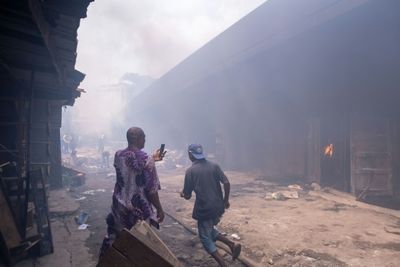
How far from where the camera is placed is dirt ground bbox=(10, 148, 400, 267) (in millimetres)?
4996

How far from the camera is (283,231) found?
6.31m

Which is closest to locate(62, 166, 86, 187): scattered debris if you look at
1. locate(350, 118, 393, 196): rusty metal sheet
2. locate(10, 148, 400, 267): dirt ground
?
locate(10, 148, 400, 267): dirt ground

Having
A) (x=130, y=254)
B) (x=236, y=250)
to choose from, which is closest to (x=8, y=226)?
(x=236, y=250)

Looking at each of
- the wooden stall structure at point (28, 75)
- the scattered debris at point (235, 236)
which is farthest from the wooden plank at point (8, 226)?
the scattered debris at point (235, 236)

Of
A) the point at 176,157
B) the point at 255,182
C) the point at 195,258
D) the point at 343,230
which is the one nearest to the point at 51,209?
the point at 195,258

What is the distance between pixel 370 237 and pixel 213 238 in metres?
3.08

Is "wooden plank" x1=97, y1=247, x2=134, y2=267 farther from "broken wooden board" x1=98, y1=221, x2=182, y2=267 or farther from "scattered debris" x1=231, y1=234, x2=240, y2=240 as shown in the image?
"scattered debris" x1=231, y1=234, x2=240, y2=240

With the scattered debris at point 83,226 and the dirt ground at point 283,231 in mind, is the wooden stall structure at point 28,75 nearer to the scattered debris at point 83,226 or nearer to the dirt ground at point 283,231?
the dirt ground at point 283,231

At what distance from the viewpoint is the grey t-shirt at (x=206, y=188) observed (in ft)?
14.6

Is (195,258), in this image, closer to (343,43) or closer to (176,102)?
(343,43)

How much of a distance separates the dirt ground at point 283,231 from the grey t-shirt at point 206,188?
35.6 inches

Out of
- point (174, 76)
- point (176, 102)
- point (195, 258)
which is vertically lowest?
point (195, 258)

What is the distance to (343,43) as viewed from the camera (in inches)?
392

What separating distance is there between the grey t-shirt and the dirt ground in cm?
90
